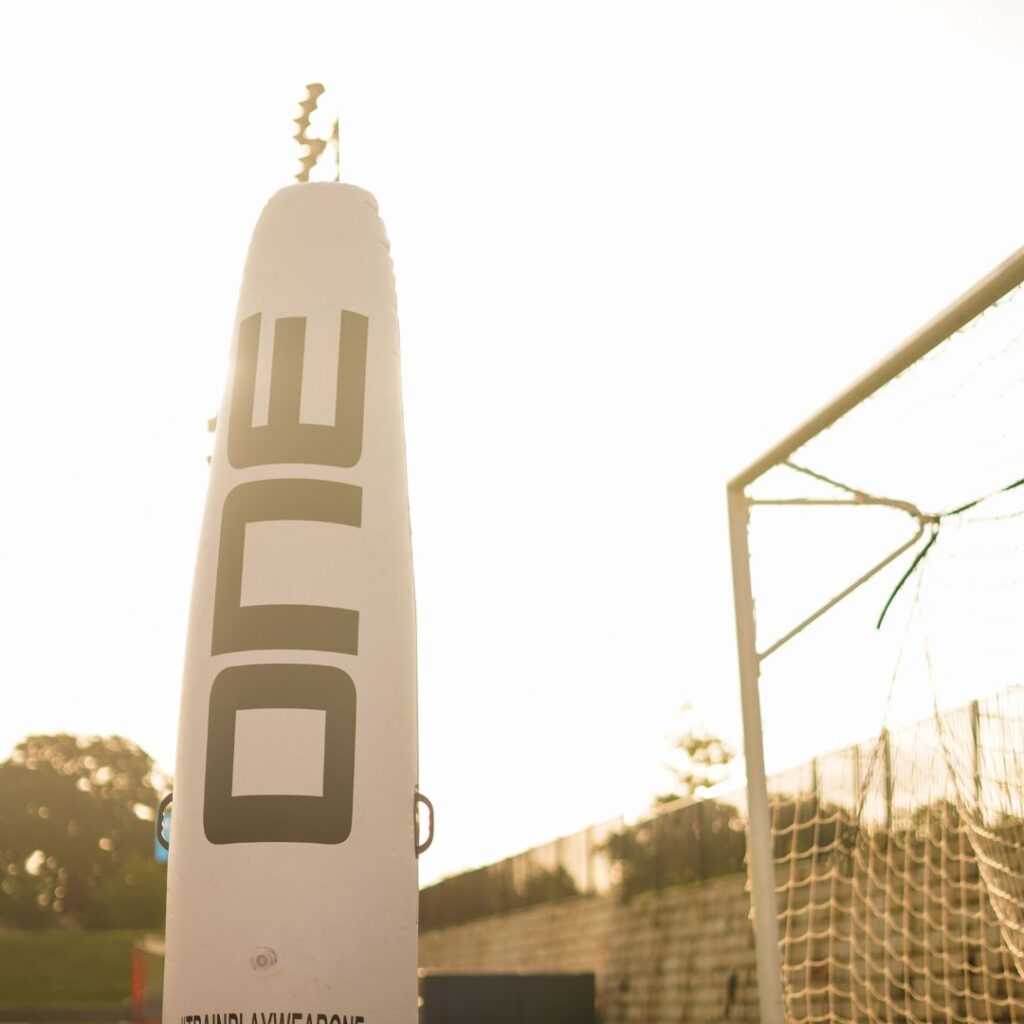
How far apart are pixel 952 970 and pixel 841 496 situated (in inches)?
178

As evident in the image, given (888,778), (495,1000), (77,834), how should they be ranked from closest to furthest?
(888,778) → (495,1000) → (77,834)

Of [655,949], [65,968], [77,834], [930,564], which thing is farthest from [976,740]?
[77,834]

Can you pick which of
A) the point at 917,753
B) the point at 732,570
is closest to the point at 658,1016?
the point at 917,753

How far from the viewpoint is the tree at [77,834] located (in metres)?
51.3

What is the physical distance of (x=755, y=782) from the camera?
23.1ft

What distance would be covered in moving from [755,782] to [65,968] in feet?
128

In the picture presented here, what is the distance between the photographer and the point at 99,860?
55031mm

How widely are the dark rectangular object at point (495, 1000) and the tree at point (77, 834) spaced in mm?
34616

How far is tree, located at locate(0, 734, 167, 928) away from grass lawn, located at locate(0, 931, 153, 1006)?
510cm

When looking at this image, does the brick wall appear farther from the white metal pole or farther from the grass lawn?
the grass lawn

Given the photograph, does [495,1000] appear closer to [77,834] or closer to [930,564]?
[930,564]

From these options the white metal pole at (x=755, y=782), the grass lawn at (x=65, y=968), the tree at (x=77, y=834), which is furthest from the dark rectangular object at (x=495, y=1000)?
the tree at (x=77, y=834)

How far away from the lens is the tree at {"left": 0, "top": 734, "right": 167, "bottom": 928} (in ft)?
168

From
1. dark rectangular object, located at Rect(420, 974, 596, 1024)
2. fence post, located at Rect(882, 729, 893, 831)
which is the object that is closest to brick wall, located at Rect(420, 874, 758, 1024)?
dark rectangular object, located at Rect(420, 974, 596, 1024)
